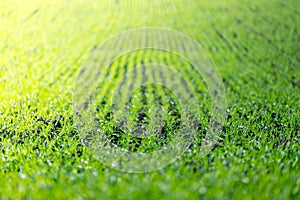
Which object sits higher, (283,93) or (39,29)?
(39,29)

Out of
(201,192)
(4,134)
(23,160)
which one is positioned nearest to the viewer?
(201,192)

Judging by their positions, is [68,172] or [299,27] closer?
[68,172]

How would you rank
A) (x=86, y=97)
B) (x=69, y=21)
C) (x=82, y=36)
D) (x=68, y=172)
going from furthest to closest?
(x=69, y=21), (x=82, y=36), (x=86, y=97), (x=68, y=172)

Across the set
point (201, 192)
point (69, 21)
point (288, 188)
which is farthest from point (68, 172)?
point (69, 21)

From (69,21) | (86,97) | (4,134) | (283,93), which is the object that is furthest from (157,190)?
(69,21)

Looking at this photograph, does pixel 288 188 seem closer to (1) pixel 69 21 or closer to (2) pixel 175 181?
(2) pixel 175 181

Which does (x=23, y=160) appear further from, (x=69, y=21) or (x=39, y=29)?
(x=69, y=21)
